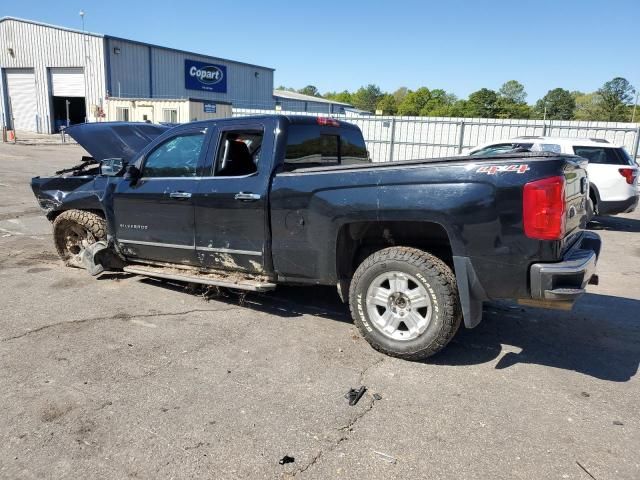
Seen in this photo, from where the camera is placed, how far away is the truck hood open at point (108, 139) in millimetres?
6609

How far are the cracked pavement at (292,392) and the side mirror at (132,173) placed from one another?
124 cm

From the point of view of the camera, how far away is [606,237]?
958 centimetres

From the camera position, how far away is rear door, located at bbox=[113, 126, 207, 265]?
5133mm

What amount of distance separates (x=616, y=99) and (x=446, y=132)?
258 ft

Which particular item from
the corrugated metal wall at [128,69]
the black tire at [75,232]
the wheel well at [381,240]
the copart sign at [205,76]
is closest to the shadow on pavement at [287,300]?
the wheel well at [381,240]

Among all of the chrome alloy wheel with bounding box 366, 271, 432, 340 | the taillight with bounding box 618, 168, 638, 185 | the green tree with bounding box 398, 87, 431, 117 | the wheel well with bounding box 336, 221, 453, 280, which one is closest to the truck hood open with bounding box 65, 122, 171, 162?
the wheel well with bounding box 336, 221, 453, 280

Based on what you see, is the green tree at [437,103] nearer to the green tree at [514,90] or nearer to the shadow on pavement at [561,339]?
the green tree at [514,90]

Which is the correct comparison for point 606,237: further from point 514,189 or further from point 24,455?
point 24,455

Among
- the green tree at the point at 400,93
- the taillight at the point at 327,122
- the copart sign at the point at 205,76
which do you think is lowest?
the taillight at the point at 327,122

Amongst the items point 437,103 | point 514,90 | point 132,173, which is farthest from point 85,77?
point 514,90

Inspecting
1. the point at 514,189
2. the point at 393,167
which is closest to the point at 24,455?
the point at 393,167

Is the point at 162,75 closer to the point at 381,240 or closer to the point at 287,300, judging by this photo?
the point at 287,300

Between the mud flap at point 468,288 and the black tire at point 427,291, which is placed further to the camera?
the black tire at point 427,291

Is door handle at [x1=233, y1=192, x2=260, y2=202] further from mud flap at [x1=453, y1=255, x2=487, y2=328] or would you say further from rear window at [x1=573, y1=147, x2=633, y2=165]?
rear window at [x1=573, y1=147, x2=633, y2=165]
